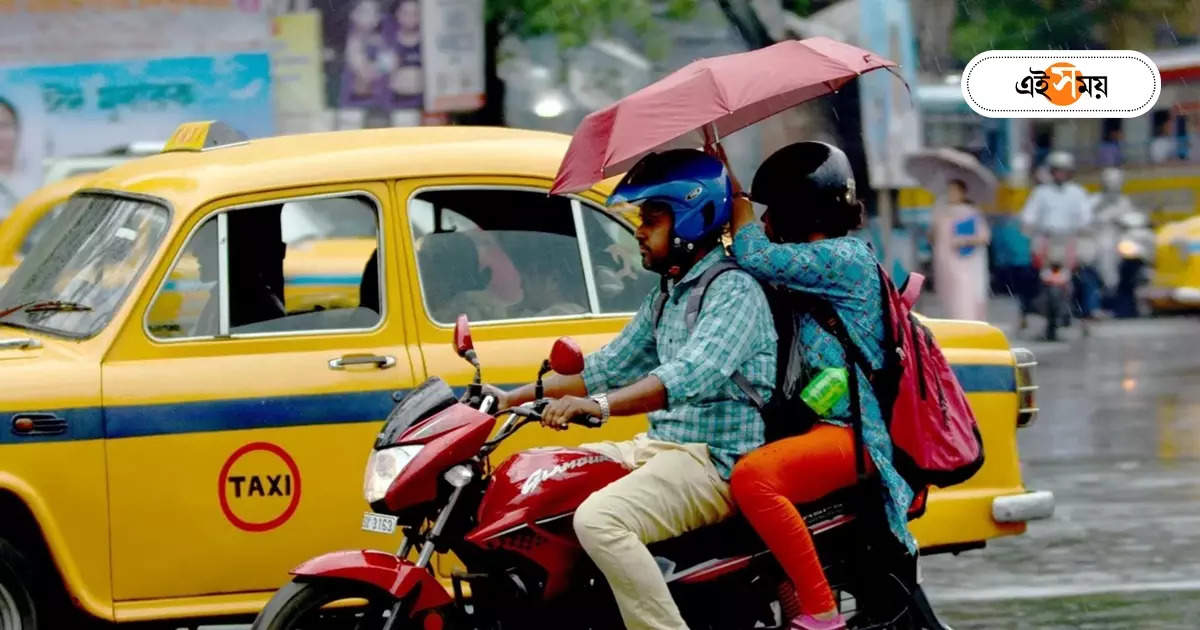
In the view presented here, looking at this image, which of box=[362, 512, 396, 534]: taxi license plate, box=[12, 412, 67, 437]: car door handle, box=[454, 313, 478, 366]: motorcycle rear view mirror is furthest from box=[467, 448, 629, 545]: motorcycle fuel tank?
box=[12, 412, 67, 437]: car door handle

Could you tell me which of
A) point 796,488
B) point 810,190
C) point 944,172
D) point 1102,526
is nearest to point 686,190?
point 810,190

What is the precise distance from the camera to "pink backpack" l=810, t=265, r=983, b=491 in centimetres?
516

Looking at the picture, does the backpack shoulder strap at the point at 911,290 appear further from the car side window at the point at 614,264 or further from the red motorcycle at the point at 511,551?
the car side window at the point at 614,264

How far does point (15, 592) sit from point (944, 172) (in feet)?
51.6

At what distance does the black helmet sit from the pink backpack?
185mm

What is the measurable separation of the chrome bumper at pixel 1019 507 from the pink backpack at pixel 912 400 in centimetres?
137

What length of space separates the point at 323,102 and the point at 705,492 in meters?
15.1

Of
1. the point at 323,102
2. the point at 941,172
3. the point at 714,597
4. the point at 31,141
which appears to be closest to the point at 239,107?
the point at 323,102

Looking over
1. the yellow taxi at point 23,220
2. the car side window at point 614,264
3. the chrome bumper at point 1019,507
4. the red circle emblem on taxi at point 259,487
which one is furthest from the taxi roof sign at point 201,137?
the yellow taxi at point 23,220

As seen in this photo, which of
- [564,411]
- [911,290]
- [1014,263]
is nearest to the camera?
[564,411]

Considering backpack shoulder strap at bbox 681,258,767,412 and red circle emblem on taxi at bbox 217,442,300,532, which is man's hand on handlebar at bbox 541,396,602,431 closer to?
backpack shoulder strap at bbox 681,258,767,412

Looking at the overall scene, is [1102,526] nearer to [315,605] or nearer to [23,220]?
[315,605]

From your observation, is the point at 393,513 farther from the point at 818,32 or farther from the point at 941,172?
the point at 941,172

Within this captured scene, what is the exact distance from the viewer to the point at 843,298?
5.14 metres
